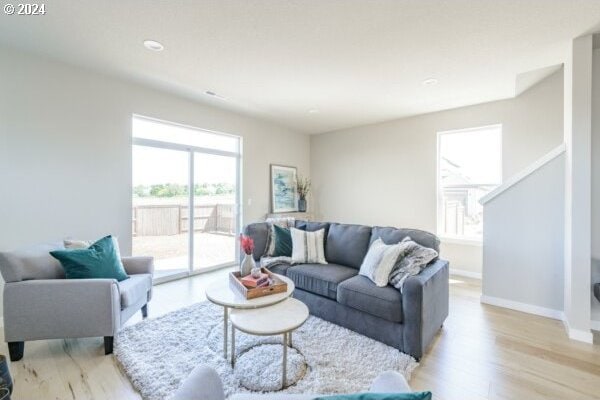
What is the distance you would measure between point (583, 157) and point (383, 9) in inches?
86.4

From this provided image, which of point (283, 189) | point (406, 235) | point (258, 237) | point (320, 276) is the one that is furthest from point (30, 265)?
point (283, 189)

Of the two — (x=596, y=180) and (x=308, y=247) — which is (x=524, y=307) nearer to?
(x=596, y=180)

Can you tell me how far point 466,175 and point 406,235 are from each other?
2293 millimetres

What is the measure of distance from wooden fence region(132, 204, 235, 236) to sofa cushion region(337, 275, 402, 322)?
265 cm

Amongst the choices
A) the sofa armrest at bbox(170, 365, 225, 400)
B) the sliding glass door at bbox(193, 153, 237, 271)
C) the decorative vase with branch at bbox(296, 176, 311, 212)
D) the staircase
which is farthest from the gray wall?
the sliding glass door at bbox(193, 153, 237, 271)

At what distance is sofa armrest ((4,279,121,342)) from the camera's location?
201 cm

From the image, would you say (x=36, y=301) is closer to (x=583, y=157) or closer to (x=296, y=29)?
(x=296, y=29)

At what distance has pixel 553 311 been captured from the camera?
9.30 feet

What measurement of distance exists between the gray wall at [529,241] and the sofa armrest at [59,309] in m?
3.85

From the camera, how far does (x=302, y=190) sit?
19.0 ft

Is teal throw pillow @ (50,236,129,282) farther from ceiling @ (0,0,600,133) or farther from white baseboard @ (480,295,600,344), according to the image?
white baseboard @ (480,295,600,344)

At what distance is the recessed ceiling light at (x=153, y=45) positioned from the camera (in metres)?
2.46

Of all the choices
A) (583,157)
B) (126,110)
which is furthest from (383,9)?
(126,110)

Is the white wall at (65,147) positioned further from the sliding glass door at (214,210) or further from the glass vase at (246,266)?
the glass vase at (246,266)
